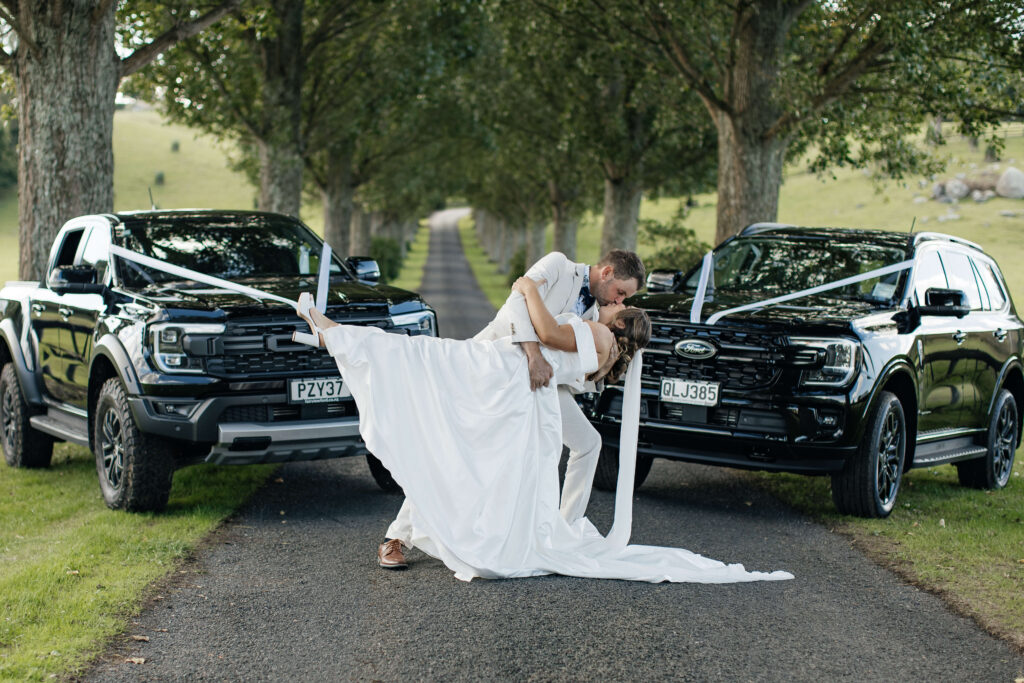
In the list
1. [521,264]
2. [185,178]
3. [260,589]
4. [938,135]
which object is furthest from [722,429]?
[185,178]

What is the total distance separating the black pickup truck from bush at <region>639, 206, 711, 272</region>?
1560cm

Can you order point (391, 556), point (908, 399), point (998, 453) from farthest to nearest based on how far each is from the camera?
point (998, 453) < point (908, 399) < point (391, 556)

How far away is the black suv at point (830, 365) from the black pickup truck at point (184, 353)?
74.9 inches

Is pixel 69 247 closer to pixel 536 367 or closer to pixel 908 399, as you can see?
pixel 536 367

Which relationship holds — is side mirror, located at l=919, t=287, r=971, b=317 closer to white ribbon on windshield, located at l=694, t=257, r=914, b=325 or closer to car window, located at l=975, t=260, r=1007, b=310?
white ribbon on windshield, located at l=694, t=257, r=914, b=325

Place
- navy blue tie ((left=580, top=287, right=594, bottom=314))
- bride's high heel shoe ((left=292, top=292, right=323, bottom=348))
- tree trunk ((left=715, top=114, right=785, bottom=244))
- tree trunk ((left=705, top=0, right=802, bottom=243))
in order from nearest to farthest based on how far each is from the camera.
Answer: bride's high heel shoe ((left=292, top=292, right=323, bottom=348))
navy blue tie ((left=580, top=287, right=594, bottom=314))
tree trunk ((left=705, top=0, right=802, bottom=243))
tree trunk ((left=715, top=114, right=785, bottom=244))

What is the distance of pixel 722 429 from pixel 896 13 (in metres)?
8.94

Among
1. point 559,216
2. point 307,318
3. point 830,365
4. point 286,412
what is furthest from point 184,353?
point 559,216

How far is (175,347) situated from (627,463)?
9.59ft

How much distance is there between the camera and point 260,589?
5.82m

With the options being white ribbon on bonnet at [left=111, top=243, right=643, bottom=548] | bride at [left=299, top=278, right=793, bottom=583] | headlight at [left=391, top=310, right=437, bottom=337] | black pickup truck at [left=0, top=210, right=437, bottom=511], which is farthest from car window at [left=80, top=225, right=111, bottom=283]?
bride at [left=299, top=278, right=793, bottom=583]

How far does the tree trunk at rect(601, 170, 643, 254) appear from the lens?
28.4 m

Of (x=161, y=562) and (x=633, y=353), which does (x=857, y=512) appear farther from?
(x=161, y=562)

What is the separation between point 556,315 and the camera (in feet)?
20.8
